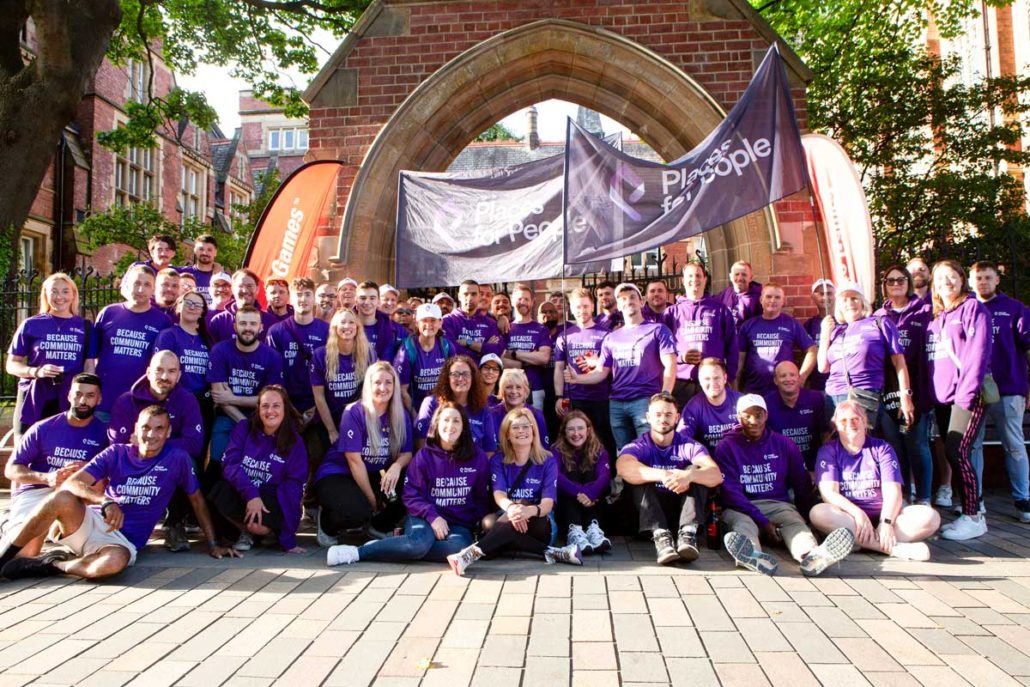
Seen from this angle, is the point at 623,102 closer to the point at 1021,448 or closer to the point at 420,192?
the point at 420,192

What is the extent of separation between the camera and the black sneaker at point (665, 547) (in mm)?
4762

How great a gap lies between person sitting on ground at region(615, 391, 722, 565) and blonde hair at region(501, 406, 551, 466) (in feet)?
1.94

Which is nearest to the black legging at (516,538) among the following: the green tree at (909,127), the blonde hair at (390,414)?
the blonde hair at (390,414)

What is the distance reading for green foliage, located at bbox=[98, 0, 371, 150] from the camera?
13.7m

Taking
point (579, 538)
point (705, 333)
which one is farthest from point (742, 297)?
point (579, 538)

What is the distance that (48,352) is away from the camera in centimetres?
562

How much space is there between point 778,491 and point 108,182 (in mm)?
25947

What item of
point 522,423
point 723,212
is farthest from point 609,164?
point 522,423

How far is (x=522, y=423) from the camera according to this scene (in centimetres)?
529

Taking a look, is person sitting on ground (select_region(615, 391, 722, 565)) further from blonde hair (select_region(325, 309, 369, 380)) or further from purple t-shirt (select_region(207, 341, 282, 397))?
purple t-shirt (select_region(207, 341, 282, 397))

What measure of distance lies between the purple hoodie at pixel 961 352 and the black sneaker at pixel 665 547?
2.60m

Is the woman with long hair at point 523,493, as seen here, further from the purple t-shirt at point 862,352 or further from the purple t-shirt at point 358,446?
the purple t-shirt at point 862,352

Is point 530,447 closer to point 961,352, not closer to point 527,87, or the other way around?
point 961,352

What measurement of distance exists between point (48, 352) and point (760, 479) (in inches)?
210
